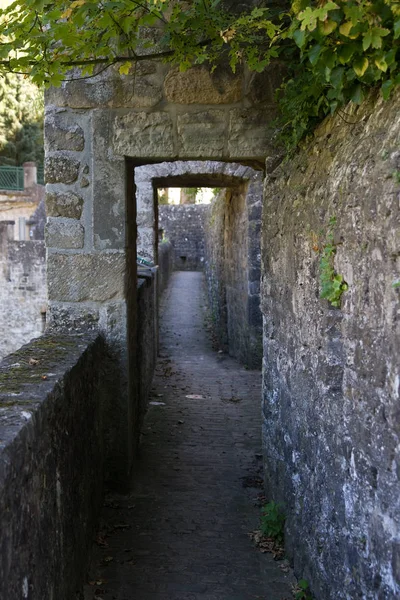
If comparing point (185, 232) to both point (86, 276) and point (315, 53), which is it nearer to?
point (86, 276)

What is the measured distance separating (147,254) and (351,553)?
26.4 feet

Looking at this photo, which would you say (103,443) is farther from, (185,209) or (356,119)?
(185,209)

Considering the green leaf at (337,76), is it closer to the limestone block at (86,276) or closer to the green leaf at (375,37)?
the green leaf at (375,37)

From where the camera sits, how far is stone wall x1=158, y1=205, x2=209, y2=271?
23547mm

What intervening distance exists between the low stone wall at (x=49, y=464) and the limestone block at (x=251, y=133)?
154 centimetres

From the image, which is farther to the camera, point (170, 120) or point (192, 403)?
point (192, 403)

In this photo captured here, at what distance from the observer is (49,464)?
2.14 meters

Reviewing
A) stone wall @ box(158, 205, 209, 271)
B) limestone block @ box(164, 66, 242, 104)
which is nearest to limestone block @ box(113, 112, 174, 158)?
limestone block @ box(164, 66, 242, 104)

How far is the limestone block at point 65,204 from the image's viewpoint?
3921mm

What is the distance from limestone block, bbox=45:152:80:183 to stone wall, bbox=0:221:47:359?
10661 mm

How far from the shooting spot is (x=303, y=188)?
302 cm

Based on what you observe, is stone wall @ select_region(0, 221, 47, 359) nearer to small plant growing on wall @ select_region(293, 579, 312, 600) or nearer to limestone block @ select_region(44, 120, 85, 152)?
limestone block @ select_region(44, 120, 85, 152)

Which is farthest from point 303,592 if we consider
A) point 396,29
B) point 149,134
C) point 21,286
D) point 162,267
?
point 21,286

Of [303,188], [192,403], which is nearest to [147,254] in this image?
[192,403]
